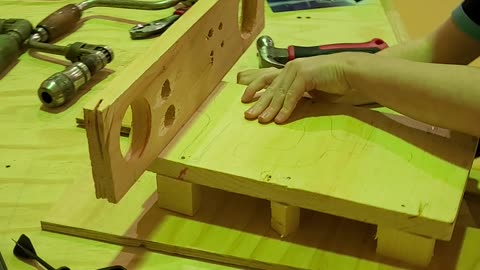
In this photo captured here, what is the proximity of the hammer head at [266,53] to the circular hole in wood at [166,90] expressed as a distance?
1.03ft

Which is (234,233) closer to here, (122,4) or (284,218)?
(284,218)

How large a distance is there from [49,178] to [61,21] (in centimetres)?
43

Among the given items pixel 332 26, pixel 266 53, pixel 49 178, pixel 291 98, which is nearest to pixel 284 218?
pixel 291 98

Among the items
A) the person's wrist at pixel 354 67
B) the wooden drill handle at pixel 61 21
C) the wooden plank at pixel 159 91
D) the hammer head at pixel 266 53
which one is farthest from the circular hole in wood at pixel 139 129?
the wooden drill handle at pixel 61 21

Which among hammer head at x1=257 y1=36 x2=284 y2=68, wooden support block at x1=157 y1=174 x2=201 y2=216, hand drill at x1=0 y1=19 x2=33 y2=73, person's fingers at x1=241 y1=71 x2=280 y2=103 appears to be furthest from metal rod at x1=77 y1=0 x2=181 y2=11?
wooden support block at x1=157 y1=174 x2=201 y2=216

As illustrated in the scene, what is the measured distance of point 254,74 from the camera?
1.02m

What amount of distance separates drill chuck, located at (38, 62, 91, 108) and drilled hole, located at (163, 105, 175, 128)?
280 millimetres

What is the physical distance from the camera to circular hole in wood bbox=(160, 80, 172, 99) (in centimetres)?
85

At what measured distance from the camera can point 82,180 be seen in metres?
0.94

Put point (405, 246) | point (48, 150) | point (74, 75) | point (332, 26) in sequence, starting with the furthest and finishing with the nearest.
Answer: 1. point (332, 26)
2. point (74, 75)
3. point (48, 150)
4. point (405, 246)

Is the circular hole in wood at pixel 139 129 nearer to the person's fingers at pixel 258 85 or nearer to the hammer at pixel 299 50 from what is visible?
the person's fingers at pixel 258 85

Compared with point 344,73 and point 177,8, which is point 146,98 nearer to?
point 344,73

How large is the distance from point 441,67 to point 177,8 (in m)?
0.65

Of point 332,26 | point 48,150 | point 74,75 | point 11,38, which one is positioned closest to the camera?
point 48,150
